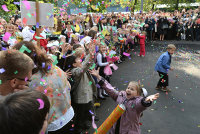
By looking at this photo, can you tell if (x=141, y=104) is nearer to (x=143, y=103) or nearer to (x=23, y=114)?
(x=143, y=103)

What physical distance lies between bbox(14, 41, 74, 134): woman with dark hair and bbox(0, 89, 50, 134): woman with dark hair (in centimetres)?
99

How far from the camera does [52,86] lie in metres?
2.04

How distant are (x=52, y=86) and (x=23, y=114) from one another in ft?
3.77

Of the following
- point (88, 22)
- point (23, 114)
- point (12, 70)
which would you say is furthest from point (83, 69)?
point (88, 22)

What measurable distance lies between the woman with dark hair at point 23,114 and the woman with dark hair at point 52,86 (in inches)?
38.9

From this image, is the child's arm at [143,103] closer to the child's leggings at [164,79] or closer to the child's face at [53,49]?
the child's face at [53,49]

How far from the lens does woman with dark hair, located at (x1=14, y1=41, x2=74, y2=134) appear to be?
196cm

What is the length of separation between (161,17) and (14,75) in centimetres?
1454

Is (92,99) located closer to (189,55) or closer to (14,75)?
(14,75)

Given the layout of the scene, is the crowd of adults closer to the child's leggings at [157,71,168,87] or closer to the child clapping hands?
the child clapping hands

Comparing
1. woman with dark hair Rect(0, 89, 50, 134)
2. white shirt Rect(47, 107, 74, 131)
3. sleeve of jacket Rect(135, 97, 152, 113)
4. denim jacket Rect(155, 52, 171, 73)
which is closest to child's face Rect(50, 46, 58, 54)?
white shirt Rect(47, 107, 74, 131)

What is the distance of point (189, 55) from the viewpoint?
10.2 metres

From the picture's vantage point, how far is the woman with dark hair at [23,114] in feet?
2.85

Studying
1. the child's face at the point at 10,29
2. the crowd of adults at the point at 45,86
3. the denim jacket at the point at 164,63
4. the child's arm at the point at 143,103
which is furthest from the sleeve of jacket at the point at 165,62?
the child's face at the point at 10,29
